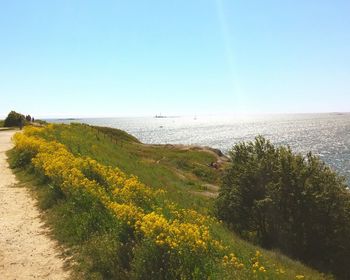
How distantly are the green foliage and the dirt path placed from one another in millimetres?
11309

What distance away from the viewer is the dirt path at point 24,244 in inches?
395

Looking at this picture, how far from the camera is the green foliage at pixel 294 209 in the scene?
64.2ft

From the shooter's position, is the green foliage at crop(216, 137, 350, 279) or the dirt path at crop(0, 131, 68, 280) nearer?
the dirt path at crop(0, 131, 68, 280)

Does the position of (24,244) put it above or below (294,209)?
above

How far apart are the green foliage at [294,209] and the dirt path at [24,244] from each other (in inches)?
445

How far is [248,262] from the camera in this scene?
9.84 meters

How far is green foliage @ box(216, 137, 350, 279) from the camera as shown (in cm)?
1958

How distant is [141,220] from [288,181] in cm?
1353

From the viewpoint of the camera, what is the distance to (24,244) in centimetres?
1187

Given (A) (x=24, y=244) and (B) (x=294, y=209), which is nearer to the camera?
(A) (x=24, y=244)

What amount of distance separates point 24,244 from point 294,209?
14.3m

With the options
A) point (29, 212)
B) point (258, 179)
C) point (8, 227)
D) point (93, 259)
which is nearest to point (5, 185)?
point (29, 212)

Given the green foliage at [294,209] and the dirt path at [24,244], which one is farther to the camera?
the green foliage at [294,209]

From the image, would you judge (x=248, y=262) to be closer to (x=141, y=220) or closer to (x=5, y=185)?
(x=141, y=220)
